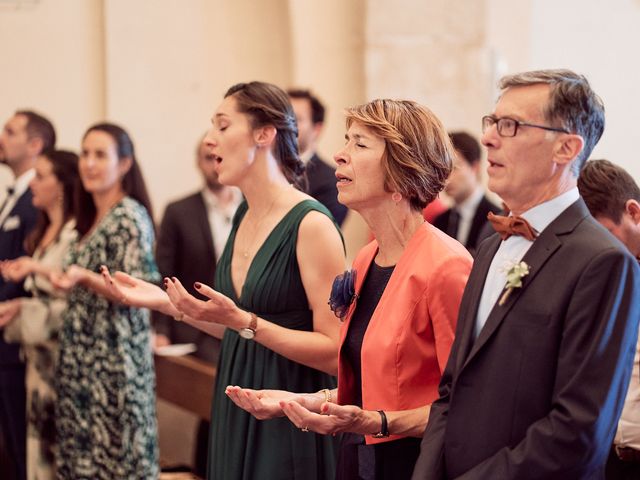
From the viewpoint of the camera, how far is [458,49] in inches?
254

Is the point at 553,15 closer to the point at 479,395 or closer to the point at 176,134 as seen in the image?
the point at 176,134

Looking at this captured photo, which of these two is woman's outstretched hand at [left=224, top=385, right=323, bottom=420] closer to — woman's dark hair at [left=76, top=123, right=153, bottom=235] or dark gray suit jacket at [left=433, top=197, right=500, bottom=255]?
woman's dark hair at [left=76, top=123, right=153, bottom=235]

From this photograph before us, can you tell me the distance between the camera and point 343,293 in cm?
270

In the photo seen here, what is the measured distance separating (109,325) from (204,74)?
3.31 m

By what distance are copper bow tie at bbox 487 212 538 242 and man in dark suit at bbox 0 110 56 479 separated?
3400 millimetres

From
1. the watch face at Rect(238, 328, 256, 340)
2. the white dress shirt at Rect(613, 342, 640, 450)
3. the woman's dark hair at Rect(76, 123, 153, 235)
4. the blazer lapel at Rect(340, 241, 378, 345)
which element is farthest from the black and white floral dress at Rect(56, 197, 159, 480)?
the white dress shirt at Rect(613, 342, 640, 450)

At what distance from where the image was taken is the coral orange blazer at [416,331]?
2.48 metres

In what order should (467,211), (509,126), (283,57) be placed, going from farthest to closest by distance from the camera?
1. (283,57)
2. (467,211)
3. (509,126)

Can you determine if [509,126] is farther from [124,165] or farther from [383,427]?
[124,165]

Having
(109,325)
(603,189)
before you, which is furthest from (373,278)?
(109,325)

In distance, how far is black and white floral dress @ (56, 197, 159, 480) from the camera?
439cm

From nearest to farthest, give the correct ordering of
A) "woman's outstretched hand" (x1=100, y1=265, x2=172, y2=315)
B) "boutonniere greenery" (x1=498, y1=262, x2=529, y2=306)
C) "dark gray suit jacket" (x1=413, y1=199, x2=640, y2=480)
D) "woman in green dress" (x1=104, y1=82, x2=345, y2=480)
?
"dark gray suit jacket" (x1=413, y1=199, x2=640, y2=480) < "boutonniere greenery" (x1=498, y1=262, x2=529, y2=306) < "woman in green dress" (x1=104, y1=82, x2=345, y2=480) < "woman's outstretched hand" (x1=100, y1=265, x2=172, y2=315)

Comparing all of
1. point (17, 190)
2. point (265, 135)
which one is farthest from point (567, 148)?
point (17, 190)

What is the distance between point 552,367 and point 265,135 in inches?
59.3
